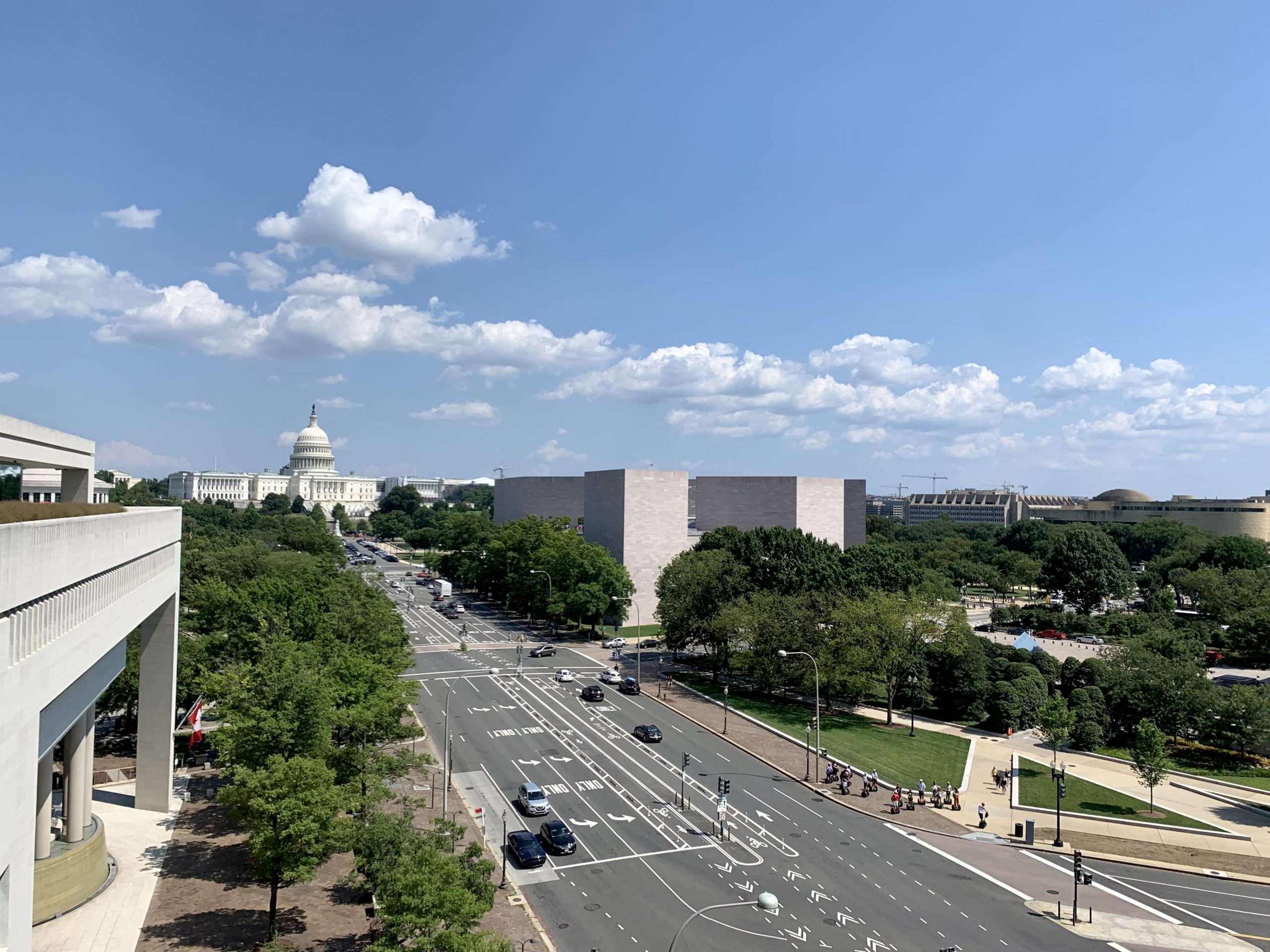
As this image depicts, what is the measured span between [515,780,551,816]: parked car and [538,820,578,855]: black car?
256cm

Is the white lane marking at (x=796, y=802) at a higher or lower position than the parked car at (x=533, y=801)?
lower

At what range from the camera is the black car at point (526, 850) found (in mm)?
31781

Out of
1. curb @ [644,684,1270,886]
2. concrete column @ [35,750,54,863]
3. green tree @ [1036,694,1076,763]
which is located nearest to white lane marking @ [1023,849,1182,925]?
curb @ [644,684,1270,886]

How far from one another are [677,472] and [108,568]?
76853 millimetres

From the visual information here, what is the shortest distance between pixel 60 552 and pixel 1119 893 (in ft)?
120

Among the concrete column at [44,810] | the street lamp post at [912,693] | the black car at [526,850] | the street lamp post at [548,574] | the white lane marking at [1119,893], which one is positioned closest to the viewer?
the concrete column at [44,810]

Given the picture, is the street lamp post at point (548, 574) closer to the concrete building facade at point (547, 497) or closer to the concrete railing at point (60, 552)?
the concrete building facade at point (547, 497)

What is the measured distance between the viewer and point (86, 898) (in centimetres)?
2703

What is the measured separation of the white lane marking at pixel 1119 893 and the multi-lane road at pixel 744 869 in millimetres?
114

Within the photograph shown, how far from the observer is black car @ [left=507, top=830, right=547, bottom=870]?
31781mm

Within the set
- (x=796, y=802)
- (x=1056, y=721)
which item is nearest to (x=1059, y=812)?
(x=1056, y=721)

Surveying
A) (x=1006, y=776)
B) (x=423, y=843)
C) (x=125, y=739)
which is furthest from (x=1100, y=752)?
(x=125, y=739)

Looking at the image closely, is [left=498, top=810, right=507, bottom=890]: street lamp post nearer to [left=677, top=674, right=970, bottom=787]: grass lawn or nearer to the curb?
the curb

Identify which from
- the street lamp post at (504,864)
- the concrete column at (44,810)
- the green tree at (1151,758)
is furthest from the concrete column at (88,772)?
the green tree at (1151,758)
